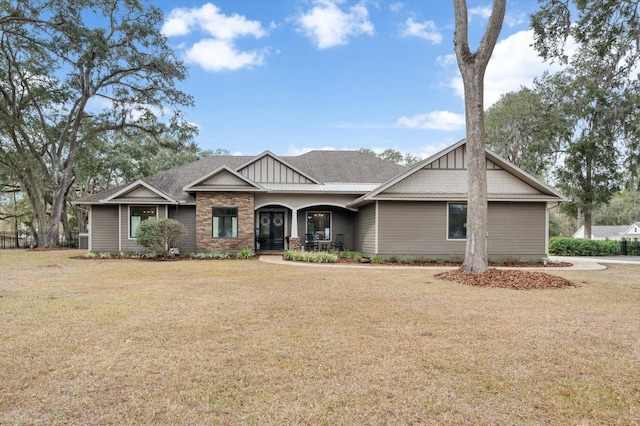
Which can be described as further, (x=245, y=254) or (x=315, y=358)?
(x=245, y=254)

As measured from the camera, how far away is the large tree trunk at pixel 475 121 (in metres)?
11.0

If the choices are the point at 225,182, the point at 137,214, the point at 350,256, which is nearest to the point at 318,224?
the point at 350,256

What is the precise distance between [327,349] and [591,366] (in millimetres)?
2656

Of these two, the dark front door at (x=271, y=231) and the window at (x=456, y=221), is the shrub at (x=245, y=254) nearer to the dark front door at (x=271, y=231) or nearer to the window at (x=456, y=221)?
the dark front door at (x=271, y=231)

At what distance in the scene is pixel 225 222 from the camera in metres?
18.0

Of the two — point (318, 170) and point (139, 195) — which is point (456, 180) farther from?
point (139, 195)

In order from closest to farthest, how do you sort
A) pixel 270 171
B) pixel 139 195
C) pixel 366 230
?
pixel 366 230, pixel 139 195, pixel 270 171

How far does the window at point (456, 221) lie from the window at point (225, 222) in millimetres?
9092

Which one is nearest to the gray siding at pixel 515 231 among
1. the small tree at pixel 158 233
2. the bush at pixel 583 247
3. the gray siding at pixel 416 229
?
the gray siding at pixel 416 229

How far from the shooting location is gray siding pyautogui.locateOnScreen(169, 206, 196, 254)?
18828 mm

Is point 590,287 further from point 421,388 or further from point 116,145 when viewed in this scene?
point 116,145

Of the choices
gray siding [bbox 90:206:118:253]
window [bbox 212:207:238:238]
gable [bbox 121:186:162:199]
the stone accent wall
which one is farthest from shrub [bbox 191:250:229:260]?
gray siding [bbox 90:206:118:253]

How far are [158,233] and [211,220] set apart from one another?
7.99 ft

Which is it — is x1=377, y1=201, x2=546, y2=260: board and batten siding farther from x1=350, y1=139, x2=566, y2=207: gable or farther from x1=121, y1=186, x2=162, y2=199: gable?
x1=121, y1=186, x2=162, y2=199: gable
